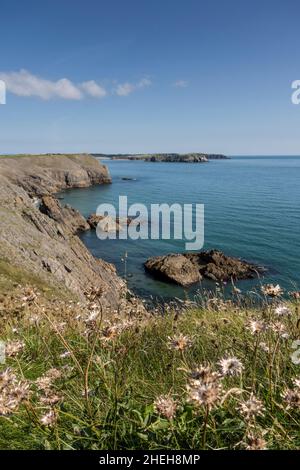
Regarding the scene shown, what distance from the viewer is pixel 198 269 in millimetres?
37875

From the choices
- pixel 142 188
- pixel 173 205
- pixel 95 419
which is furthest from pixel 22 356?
pixel 142 188

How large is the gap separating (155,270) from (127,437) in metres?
33.5

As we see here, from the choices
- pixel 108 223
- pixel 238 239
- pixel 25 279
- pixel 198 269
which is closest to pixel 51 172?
pixel 108 223

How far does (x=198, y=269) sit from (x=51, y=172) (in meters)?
84.1

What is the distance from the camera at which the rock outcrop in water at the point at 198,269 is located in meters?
35.4

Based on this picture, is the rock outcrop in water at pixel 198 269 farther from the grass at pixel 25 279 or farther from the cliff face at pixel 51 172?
the cliff face at pixel 51 172

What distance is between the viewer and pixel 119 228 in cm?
5528

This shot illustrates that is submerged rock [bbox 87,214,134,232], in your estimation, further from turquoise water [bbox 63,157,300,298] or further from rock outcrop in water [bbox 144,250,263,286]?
rock outcrop in water [bbox 144,250,263,286]

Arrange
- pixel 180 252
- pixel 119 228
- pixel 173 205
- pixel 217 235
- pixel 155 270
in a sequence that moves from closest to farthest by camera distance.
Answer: pixel 155 270, pixel 180 252, pixel 217 235, pixel 119 228, pixel 173 205

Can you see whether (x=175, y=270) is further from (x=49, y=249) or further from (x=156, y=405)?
(x=156, y=405)

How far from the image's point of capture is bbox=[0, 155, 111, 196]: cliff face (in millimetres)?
96688

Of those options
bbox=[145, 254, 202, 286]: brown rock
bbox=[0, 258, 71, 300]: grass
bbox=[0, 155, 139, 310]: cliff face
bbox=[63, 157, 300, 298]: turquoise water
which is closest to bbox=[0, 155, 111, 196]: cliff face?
bbox=[63, 157, 300, 298]: turquoise water
